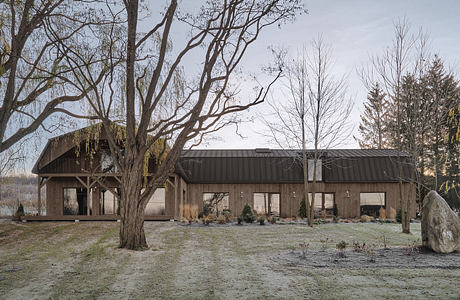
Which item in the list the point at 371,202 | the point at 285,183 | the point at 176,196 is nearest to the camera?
the point at 176,196

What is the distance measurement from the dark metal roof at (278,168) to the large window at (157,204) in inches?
94.4

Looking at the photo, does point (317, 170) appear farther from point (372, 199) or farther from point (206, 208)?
point (206, 208)

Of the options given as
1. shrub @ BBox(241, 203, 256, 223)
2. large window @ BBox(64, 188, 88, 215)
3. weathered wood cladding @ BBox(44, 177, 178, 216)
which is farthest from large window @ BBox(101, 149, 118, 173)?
shrub @ BBox(241, 203, 256, 223)

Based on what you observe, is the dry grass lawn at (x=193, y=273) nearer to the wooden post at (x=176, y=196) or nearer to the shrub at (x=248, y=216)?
the wooden post at (x=176, y=196)

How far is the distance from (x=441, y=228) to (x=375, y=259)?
6.96 ft

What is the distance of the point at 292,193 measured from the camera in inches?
913

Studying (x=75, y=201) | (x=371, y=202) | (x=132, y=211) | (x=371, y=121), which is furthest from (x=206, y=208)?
(x=371, y=121)

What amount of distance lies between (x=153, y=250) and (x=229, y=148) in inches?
662

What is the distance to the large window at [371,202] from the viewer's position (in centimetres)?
2347

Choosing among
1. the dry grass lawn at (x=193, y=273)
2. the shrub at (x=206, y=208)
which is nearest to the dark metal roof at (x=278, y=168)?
the shrub at (x=206, y=208)

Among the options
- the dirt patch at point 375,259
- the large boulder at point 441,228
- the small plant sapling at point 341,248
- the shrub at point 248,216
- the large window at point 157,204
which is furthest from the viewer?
the large window at point 157,204

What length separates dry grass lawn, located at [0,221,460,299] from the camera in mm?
6891

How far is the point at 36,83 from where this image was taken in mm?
11109

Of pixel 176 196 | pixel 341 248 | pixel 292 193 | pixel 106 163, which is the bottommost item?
pixel 341 248
